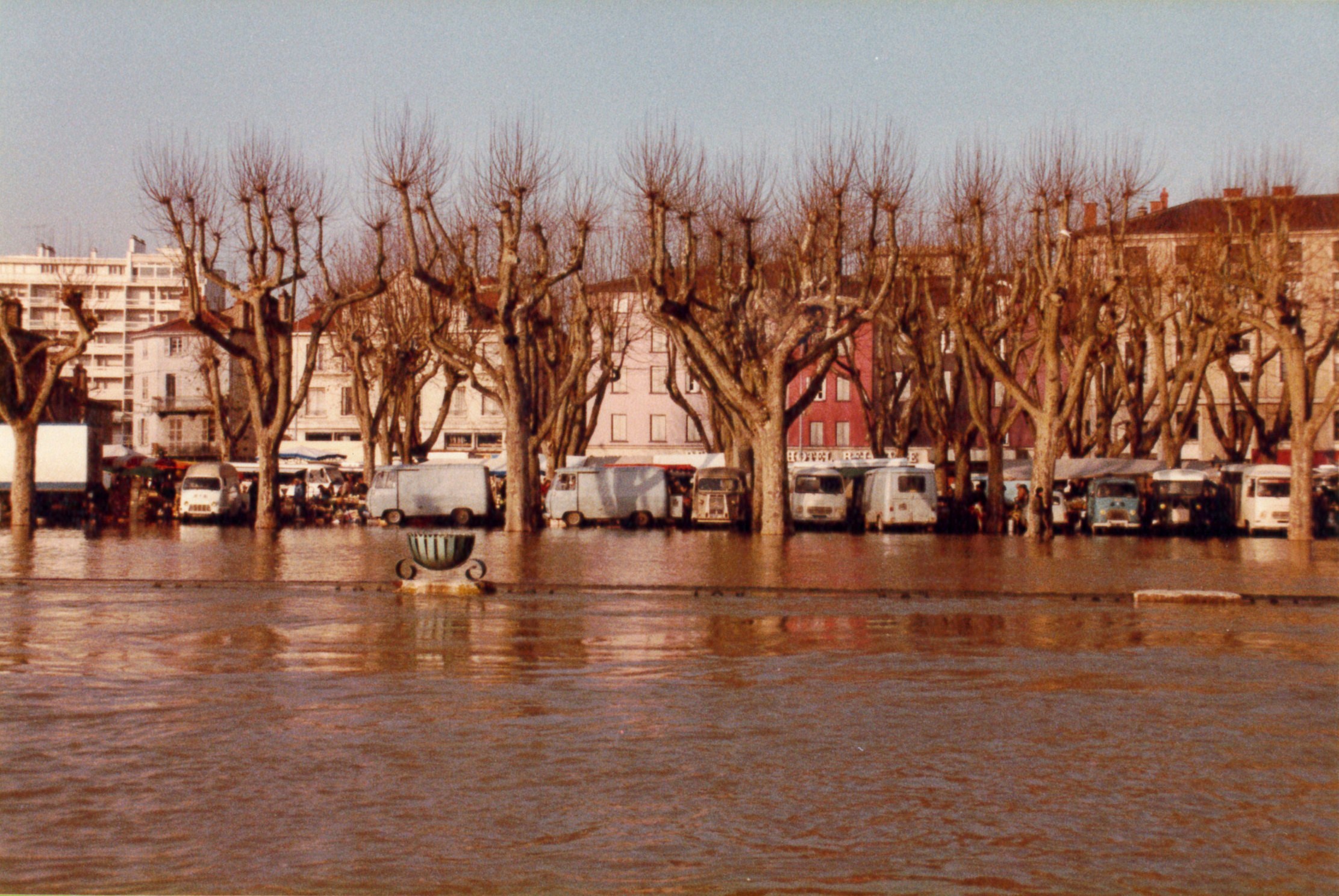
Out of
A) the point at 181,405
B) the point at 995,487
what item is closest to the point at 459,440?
the point at 181,405

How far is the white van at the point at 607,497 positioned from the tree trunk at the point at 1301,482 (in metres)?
21.4

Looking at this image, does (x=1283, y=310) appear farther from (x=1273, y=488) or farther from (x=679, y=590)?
(x=679, y=590)

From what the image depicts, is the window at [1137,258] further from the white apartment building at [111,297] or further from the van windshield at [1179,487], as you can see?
the white apartment building at [111,297]

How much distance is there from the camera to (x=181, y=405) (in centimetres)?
10550

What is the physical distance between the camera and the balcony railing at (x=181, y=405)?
104m

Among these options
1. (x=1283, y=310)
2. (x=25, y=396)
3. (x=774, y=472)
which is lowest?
(x=774, y=472)

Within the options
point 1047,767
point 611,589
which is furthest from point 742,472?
point 1047,767

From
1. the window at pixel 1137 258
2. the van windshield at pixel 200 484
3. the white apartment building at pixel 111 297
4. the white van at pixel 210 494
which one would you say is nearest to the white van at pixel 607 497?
the white van at pixel 210 494

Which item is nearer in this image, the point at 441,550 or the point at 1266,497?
the point at 441,550

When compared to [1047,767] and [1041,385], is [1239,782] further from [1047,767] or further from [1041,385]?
[1041,385]

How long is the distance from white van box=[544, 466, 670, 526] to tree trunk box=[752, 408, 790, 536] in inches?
471

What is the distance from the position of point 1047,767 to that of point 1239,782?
1031mm

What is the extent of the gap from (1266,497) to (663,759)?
4776 centimetres

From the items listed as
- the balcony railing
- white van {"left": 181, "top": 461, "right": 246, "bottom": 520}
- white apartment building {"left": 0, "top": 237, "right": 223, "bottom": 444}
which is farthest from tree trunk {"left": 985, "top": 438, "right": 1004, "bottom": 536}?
white apartment building {"left": 0, "top": 237, "right": 223, "bottom": 444}
